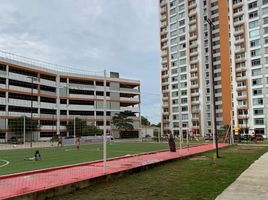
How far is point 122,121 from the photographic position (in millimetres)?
76938

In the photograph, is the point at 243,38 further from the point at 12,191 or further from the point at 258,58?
the point at 12,191

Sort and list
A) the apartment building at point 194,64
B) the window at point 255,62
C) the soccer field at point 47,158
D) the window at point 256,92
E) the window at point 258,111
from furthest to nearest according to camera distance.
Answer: the apartment building at point 194,64 < the window at point 255,62 < the window at point 256,92 < the window at point 258,111 < the soccer field at point 47,158

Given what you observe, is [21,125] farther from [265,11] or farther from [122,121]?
[265,11]

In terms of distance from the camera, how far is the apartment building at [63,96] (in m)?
58.0

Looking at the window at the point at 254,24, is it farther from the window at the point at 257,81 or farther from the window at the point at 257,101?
the window at the point at 257,101

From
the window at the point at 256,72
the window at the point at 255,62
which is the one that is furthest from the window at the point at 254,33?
the window at the point at 256,72

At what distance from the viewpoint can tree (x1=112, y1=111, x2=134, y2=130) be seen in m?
75.5

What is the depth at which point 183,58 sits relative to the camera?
9788cm

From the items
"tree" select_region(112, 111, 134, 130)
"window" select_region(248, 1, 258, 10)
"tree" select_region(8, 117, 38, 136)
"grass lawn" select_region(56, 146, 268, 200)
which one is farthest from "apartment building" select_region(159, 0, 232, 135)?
"grass lawn" select_region(56, 146, 268, 200)

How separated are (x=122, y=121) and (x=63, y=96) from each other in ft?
44.2

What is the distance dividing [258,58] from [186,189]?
72.4 meters

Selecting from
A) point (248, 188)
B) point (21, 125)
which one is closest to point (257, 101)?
point (21, 125)

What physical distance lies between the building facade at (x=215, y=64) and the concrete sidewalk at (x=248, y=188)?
57.5 metres

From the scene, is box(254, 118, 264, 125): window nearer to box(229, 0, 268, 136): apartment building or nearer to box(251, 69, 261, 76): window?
box(229, 0, 268, 136): apartment building
